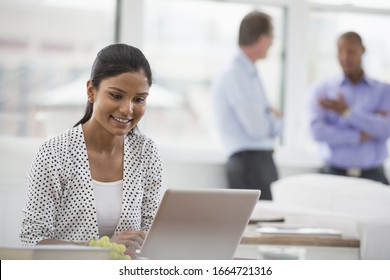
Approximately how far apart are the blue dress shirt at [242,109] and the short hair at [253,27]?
0.06 m

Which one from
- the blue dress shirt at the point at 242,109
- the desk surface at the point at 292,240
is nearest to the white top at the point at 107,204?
the desk surface at the point at 292,240

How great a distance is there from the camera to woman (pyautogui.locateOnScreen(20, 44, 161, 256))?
2.02 metres

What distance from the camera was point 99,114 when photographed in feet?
6.82

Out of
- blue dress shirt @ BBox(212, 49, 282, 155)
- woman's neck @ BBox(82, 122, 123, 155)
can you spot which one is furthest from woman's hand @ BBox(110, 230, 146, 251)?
blue dress shirt @ BBox(212, 49, 282, 155)

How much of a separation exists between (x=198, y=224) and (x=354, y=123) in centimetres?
264

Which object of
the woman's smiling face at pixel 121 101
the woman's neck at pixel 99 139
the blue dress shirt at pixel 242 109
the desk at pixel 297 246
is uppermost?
the woman's smiling face at pixel 121 101

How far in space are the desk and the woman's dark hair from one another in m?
0.68

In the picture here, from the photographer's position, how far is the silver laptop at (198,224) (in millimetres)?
1646

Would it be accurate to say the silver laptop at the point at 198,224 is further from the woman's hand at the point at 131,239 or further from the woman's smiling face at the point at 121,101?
the woman's smiling face at the point at 121,101

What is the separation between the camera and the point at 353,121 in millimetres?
4223

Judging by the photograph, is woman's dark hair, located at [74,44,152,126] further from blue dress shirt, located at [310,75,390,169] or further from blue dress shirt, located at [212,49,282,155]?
blue dress shirt, located at [310,75,390,169]

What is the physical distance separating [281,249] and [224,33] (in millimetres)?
1956
